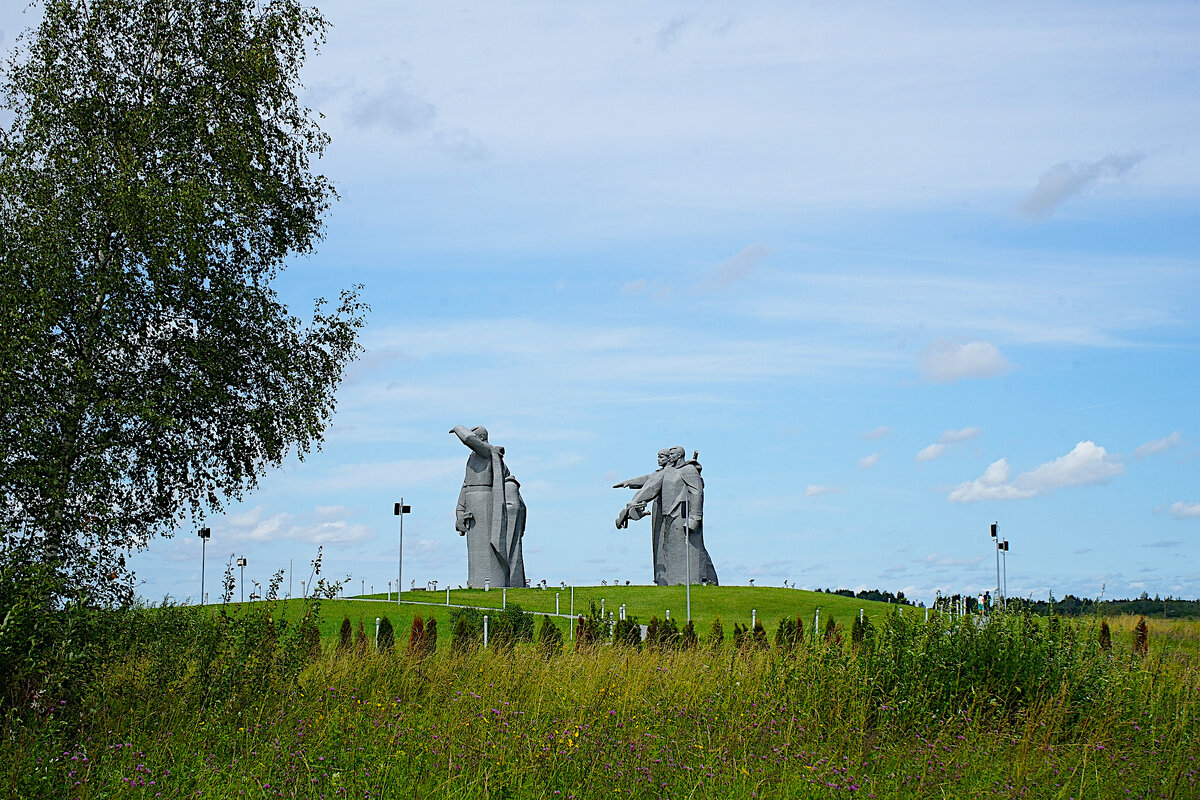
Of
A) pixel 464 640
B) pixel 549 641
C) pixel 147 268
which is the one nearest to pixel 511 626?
pixel 549 641

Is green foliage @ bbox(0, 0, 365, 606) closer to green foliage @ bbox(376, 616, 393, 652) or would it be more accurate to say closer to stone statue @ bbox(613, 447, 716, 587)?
green foliage @ bbox(376, 616, 393, 652)

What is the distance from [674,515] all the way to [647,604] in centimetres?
600

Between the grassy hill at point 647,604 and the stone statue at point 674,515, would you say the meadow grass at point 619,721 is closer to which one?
the grassy hill at point 647,604

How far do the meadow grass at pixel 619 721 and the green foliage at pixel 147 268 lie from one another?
3.61 meters

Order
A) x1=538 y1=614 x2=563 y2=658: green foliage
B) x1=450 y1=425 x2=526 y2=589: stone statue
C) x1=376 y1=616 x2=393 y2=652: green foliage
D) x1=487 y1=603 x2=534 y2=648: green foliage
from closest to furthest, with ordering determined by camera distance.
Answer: x1=538 y1=614 x2=563 y2=658: green foliage
x1=376 y1=616 x2=393 y2=652: green foliage
x1=487 y1=603 x2=534 y2=648: green foliage
x1=450 y1=425 x2=526 y2=589: stone statue

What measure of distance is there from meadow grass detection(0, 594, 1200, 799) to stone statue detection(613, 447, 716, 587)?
2378 centimetres

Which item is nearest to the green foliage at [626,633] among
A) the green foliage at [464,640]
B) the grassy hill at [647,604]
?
the green foliage at [464,640]

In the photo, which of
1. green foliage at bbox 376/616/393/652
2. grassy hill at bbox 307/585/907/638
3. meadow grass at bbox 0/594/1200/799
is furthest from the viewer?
grassy hill at bbox 307/585/907/638

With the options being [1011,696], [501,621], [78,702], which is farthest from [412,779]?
→ [501,621]

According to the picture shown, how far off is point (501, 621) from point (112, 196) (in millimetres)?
9379

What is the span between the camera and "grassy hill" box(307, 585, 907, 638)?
93.8 feet

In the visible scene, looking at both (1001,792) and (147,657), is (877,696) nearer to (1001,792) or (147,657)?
(1001,792)

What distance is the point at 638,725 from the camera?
367 inches

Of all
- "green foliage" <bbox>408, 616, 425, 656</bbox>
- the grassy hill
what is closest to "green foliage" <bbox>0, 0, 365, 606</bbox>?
"green foliage" <bbox>408, 616, 425, 656</bbox>
